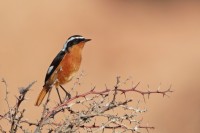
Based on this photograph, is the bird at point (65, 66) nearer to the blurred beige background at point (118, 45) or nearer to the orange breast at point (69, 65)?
the orange breast at point (69, 65)

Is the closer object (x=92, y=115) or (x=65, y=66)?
(x=92, y=115)

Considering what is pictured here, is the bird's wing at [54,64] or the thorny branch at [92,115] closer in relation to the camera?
the thorny branch at [92,115]

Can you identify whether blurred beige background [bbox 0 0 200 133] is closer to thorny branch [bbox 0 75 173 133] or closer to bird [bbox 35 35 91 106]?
bird [bbox 35 35 91 106]

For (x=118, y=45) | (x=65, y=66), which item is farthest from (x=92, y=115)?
(x=118, y=45)

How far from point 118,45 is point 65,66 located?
1232 centimetres

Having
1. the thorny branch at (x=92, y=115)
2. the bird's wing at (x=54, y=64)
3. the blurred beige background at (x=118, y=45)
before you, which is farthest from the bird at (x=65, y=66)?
the blurred beige background at (x=118, y=45)

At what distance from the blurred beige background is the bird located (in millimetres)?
6687

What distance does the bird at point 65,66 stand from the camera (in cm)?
559

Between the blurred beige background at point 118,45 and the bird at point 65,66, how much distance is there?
669 cm

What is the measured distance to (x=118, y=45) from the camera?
18031 mm

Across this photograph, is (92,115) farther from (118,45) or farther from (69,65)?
(118,45)

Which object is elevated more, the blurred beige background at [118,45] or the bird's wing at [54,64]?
the bird's wing at [54,64]

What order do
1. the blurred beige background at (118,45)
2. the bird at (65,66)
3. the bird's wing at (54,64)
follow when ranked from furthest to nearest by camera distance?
1. the blurred beige background at (118,45)
2. the bird's wing at (54,64)
3. the bird at (65,66)

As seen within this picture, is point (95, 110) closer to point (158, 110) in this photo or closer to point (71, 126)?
point (71, 126)
